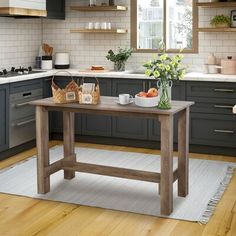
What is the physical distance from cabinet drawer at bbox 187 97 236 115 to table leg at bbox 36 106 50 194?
2184mm

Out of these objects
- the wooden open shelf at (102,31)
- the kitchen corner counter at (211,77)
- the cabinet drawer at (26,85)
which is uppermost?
the wooden open shelf at (102,31)

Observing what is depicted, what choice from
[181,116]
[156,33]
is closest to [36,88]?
[156,33]

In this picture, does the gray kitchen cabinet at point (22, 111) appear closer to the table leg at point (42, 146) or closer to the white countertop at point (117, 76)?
the white countertop at point (117, 76)

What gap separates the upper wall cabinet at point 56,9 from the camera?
6938mm

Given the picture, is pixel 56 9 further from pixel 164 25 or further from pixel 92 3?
pixel 164 25

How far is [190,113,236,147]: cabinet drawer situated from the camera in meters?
6.03

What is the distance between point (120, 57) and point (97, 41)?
1.92ft

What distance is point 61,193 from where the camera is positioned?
186 inches

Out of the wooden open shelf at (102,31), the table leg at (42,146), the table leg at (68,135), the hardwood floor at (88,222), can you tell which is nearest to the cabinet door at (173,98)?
the wooden open shelf at (102,31)

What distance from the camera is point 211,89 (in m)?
6.04

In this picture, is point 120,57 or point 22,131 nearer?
point 22,131

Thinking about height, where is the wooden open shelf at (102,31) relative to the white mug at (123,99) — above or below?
above

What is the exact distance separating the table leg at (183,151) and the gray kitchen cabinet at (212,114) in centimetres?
162

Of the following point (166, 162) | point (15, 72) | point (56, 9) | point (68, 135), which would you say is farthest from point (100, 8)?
point (166, 162)
